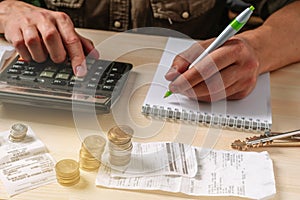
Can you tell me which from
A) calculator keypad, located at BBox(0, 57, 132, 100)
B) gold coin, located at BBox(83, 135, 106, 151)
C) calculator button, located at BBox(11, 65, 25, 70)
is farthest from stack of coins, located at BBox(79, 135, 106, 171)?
calculator button, located at BBox(11, 65, 25, 70)

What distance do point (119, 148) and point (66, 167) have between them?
0.08 meters

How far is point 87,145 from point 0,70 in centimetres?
28

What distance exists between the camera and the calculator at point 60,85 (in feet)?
2.76

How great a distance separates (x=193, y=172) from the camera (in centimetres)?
75

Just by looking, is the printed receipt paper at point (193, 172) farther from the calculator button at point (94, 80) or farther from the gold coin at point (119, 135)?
the calculator button at point (94, 80)

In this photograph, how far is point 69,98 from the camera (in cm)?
84

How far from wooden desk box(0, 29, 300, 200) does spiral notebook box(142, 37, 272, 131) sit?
2 cm

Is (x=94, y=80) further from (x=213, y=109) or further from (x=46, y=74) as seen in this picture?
(x=213, y=109)

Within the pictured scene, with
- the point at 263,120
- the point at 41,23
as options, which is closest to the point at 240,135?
the point at 263,120

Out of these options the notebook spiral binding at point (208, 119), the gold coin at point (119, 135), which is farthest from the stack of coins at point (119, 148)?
the notebook spiral binding at point (208, 119)

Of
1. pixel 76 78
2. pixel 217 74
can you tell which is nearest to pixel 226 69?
pixel 217 74

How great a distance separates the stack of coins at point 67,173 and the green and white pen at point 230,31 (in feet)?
0.81

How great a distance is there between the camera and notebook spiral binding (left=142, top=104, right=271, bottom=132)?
2.81ft

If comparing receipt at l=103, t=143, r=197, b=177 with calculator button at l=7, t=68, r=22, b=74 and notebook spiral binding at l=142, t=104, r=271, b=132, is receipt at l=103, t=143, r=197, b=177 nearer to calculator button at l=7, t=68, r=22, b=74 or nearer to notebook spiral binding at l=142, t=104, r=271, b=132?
notebook spiral binding at l=142, t=104, r=271, b=132
